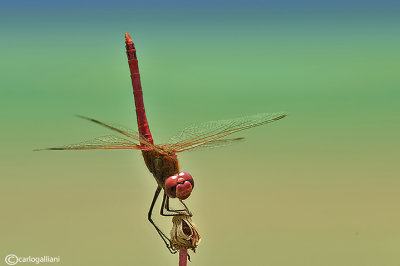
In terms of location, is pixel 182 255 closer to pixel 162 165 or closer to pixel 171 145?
pixel 162 165

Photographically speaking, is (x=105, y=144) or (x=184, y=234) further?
(x=105, y=144)

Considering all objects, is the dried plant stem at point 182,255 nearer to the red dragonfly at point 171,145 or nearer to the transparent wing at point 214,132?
the red dragonfly at point 171,145

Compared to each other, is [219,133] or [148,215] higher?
[219,133]

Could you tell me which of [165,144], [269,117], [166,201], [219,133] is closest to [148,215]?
[166,201]

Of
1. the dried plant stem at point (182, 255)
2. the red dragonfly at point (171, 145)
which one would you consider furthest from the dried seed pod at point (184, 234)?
the red dragonfly at point (171, 145)

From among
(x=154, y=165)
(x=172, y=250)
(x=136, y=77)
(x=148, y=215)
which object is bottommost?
(x=172, y=250)

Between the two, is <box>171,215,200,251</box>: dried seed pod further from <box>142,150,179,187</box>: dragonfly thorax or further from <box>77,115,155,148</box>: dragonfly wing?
<box>77,115,155,148</box>: dragonfly wing

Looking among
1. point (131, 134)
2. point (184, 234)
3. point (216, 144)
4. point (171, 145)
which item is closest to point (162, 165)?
point (171, 145)

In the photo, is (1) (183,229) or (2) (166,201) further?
(2) (166,201)

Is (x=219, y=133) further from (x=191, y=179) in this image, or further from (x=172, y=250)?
(x=172, y=250)
